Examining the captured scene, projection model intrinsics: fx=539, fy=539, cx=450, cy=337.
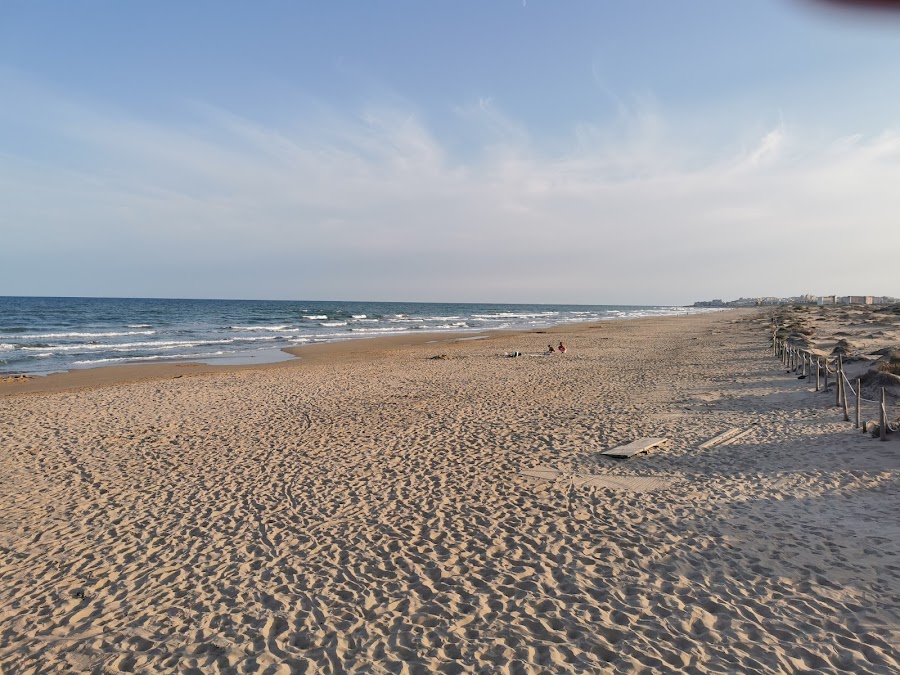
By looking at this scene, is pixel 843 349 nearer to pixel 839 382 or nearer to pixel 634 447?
pixel 839 382

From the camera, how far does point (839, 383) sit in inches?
480

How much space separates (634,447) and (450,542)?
477 centimetres

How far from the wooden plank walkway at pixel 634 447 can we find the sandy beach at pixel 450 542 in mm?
309

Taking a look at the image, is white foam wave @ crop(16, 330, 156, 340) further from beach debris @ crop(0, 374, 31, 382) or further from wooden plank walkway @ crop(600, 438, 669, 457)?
wooden plank walkway @ crop(600, 438, 669, 457)

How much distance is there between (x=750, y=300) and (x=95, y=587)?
20170cm

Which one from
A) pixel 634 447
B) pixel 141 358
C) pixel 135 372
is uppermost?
pixel 141 358

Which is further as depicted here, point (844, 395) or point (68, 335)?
point (68, 335)

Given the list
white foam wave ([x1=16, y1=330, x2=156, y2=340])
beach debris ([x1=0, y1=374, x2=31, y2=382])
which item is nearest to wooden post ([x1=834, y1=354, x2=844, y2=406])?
beach debris ([x1=0, y1=374, x2=31, y2=382])

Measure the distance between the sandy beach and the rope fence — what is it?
0.31 m

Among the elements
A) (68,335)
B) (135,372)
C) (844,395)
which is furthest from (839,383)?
(68,335)

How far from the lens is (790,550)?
19.1 ft

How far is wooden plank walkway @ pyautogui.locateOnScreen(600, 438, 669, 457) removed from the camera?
9.38 meters

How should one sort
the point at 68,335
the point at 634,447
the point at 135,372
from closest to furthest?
1. the point at 634,447
2. the point at 135,372
3. the point at 68,335

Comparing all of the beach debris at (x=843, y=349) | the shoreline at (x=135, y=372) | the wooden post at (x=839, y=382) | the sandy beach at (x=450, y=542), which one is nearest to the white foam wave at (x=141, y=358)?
the shoreline at (x=135, y=372)
